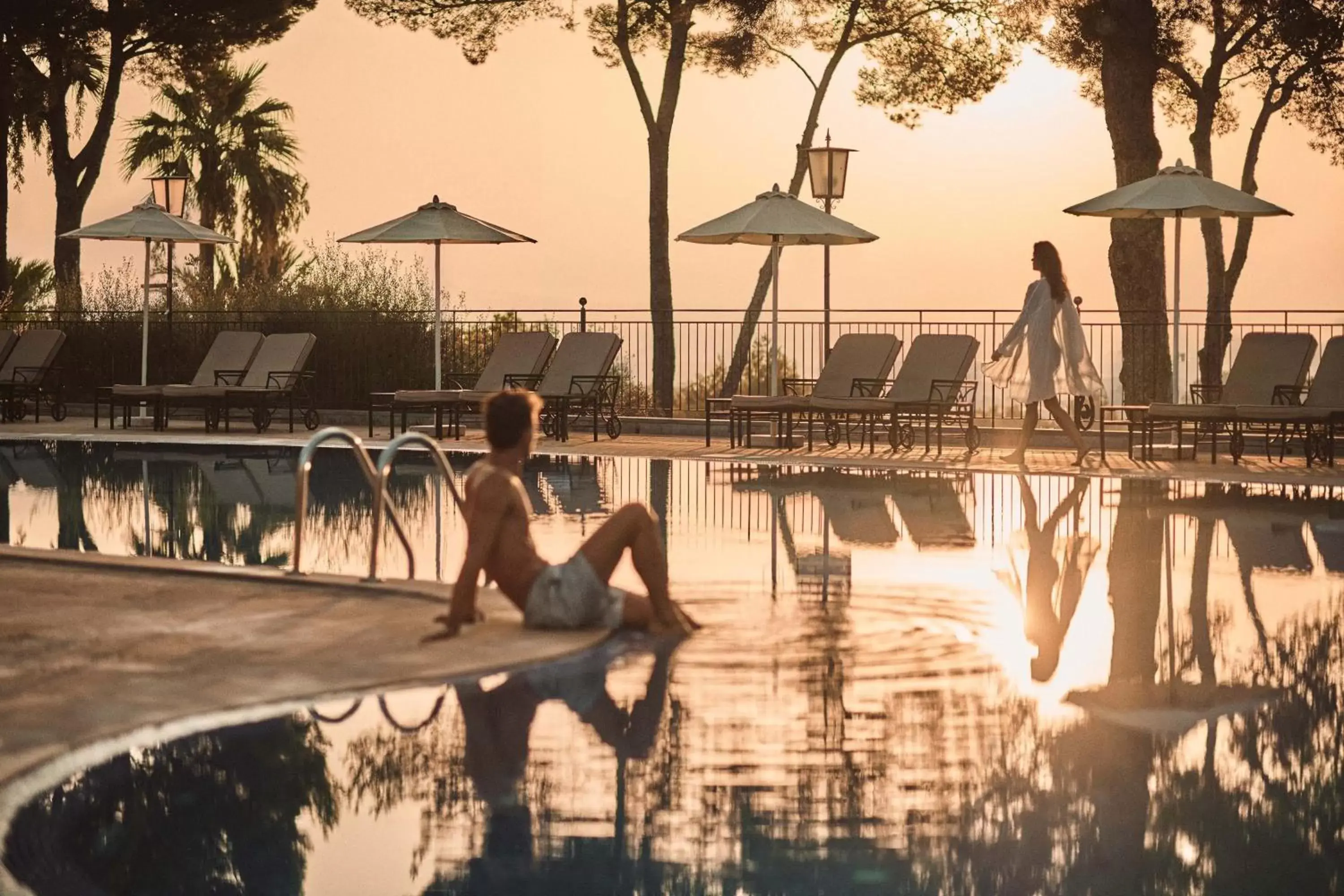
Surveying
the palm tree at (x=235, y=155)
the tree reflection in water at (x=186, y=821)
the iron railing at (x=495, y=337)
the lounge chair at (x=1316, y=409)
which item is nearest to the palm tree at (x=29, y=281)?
the palm tree at (x=235, y=155)

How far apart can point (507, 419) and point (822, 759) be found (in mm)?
2329

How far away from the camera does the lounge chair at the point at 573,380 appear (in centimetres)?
2044

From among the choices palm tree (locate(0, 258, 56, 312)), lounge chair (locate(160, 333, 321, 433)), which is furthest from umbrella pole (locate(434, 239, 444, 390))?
palm tree (locate(0, 258, 56, 312))

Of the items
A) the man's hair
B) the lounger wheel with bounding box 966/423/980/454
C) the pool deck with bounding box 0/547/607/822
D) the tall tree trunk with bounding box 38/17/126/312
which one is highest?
the tall tree trunk with bounding box 38/17/126/312

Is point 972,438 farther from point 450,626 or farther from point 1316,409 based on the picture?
point 450,626

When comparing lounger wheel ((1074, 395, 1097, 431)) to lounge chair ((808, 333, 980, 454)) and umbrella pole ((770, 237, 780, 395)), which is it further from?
umbrella pole ((770, 237, 780, 395))

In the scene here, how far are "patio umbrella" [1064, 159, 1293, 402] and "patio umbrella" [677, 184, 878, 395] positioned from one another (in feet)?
8.92

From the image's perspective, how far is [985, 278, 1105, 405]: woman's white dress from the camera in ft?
55.6

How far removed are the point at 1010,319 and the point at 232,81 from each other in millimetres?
24579

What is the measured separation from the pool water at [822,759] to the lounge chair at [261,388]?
12.0 meters

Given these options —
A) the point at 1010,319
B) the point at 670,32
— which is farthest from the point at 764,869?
the point at 670,32

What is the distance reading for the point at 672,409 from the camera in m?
24.9

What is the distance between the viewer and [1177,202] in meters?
18.1

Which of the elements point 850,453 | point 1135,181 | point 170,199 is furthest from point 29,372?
point 1135,181
